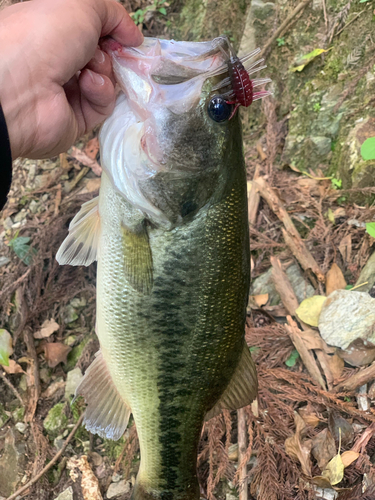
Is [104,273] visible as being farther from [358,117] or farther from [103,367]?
[358,117]

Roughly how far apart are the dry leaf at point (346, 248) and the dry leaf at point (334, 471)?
1.42 meters

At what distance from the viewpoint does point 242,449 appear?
247cm

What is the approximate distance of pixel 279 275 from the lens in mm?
2932

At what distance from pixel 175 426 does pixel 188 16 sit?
3.99 metres

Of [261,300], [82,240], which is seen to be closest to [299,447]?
[261,300]

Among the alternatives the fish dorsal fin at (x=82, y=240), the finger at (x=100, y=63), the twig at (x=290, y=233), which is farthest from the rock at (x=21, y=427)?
the finger at (x=100, y=63)

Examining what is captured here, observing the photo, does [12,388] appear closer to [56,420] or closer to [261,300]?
[56,420]

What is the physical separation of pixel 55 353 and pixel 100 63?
7.61 ft

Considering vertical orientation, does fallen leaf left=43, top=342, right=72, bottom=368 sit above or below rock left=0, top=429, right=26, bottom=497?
above

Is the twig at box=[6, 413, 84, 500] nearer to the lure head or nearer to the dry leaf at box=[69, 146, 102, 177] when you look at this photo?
the lure head

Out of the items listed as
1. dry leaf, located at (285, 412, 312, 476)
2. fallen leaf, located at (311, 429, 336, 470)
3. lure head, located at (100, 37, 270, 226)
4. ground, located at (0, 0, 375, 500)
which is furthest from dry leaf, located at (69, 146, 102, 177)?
fallen leaf, located at (311, 429, 336, 470)

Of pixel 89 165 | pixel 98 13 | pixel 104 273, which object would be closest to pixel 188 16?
pixel 89 165

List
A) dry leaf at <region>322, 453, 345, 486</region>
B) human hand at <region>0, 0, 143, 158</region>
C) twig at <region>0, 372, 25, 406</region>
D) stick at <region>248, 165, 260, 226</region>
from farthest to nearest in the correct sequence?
stick at <region>248, 165, 260, 226</region>, twig at <region>0, 372, 25, 406</region>, dry leaf at <region>322, 453, 345, 486</region>, human hand at <region>0, 0, 143, 158</region>

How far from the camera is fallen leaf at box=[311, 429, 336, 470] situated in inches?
91.9
